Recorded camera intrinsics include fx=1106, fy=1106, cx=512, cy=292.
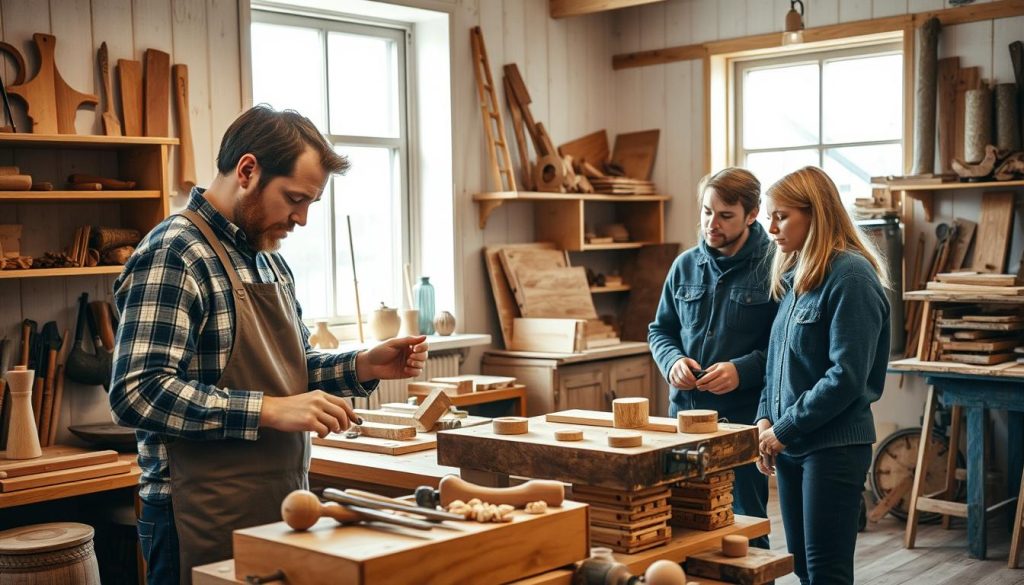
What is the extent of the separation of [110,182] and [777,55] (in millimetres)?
3827

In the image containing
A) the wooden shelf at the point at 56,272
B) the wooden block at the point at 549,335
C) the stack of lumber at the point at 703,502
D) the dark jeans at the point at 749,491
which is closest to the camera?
the stack of lumber at the point at 703,502

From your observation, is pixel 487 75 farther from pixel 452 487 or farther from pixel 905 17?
pixel 452 487

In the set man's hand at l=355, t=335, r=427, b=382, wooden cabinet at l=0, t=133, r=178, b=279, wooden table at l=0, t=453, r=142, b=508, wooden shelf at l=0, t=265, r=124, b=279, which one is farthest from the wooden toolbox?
wooden cabinet at l=0, t=133, r=178, b=279

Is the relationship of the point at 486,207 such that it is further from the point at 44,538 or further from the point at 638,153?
the point at 44,538

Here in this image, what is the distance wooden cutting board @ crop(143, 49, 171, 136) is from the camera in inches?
170

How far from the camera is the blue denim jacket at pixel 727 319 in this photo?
3455 mm

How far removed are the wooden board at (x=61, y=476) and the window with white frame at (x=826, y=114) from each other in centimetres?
378

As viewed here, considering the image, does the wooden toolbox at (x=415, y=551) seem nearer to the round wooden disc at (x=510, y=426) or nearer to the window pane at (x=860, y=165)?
the round wooden disc at (x=510, y=426)

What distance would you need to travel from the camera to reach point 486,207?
5730 millimetres

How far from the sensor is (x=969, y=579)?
4547mm

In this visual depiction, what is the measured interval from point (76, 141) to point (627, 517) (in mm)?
2731

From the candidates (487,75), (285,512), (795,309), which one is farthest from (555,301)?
(285,512)

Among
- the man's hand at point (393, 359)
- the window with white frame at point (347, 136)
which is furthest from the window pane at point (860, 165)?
the man's hand at point (393, 359)

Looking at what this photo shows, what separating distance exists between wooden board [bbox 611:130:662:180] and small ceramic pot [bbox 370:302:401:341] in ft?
6.66
